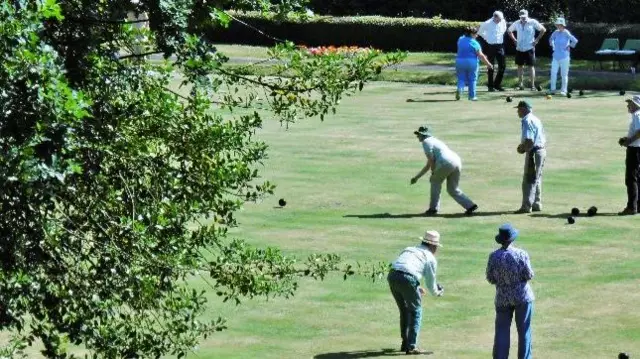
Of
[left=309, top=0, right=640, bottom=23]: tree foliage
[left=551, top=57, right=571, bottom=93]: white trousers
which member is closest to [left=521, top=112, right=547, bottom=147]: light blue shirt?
[left=551, top=57, right=571, bottom=93]: white trousers

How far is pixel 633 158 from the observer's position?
2688 centimetres

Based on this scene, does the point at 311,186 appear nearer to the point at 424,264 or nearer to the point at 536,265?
the point at 536,265

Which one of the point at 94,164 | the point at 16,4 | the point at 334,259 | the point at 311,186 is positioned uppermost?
the point at 16,4

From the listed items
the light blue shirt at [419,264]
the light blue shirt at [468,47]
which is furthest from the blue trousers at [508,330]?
the light blue shirt at [468,47]

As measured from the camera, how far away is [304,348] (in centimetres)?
1959

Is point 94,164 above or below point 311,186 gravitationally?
above

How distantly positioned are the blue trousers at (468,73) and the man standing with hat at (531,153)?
1357cm

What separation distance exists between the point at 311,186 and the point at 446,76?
60.8ft

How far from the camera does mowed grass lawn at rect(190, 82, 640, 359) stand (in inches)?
792

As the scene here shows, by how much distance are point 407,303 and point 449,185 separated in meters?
8.64

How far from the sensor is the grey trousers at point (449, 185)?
26734 millimetres

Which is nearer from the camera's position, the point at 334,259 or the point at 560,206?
the point at 334,259

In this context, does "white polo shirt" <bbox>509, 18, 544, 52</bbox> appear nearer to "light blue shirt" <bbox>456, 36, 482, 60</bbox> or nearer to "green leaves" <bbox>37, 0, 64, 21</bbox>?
"light blue shirt" <bbox>456, 36, 482, 60</bbox>

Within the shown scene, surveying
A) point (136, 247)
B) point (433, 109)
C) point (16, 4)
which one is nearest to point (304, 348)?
point (136, 247)
